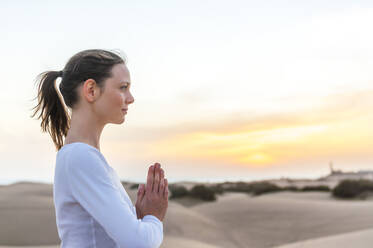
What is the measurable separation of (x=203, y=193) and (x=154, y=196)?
1592 cm

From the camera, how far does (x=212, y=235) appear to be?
11141 millimetres

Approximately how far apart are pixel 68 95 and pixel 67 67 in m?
0.14

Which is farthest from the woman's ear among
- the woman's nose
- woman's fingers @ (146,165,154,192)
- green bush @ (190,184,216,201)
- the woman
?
green bush @ (190,184,216,201)

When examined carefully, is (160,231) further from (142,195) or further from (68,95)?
(68,95)

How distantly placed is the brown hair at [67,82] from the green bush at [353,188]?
17232 mm

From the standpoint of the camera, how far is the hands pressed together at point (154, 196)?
165 centimetres

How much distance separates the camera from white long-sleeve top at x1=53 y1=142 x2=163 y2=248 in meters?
1.40

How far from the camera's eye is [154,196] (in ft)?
5.49

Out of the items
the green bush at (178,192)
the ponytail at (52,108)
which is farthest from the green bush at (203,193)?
the ponytail at (52,108)

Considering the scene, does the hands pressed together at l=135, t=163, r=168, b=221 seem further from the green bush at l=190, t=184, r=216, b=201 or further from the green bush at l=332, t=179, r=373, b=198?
the green bush at l=332, t=179, r=373, b=198

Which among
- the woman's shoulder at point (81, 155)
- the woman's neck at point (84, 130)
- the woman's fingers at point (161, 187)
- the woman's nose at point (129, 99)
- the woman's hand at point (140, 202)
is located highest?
the woman's nose at point (129, 99)

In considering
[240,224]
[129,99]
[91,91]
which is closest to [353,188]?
[240,224]

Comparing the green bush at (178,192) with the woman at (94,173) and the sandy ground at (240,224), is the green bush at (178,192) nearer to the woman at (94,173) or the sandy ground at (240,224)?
the sandy ground at (240,224)

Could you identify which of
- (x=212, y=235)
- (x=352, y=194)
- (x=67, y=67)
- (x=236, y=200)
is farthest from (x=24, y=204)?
(x=352, y=194)
